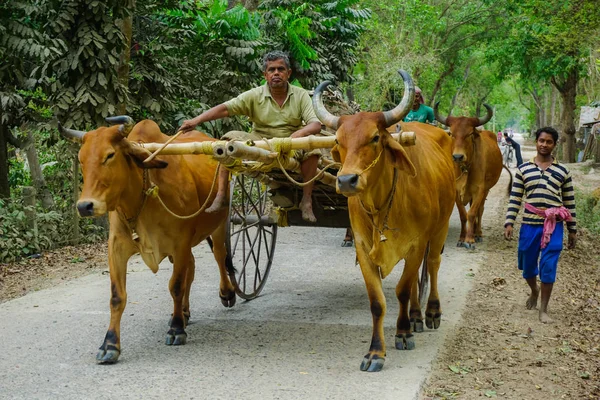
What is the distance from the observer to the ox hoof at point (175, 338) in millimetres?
6297

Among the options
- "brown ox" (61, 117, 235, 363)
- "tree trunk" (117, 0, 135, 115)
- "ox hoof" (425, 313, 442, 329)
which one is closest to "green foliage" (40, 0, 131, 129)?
"tree trunk" (117, 0, 135, 115)

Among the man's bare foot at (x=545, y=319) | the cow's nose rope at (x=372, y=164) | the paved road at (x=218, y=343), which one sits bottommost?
the paved road at (x=218, y=343)

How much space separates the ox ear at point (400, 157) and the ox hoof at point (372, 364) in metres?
1.42

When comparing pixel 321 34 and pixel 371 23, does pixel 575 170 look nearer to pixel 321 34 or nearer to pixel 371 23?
pixel 371 23

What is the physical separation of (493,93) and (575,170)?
3676cm

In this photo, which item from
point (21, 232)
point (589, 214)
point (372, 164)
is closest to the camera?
point (372, 164)

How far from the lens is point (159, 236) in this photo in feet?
20.3

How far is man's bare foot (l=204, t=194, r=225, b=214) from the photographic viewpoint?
6.36 m

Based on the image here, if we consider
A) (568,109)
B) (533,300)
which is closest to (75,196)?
(533,300)

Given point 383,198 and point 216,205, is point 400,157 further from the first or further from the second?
point 216,205

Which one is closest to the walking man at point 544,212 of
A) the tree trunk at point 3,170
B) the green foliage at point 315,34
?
the tree trunk at point 3,170

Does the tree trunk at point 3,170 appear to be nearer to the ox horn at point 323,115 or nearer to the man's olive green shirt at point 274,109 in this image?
the man's olive green shirt at point 274,109

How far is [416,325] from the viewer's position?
6.82m

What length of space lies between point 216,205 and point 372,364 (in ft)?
6.27
